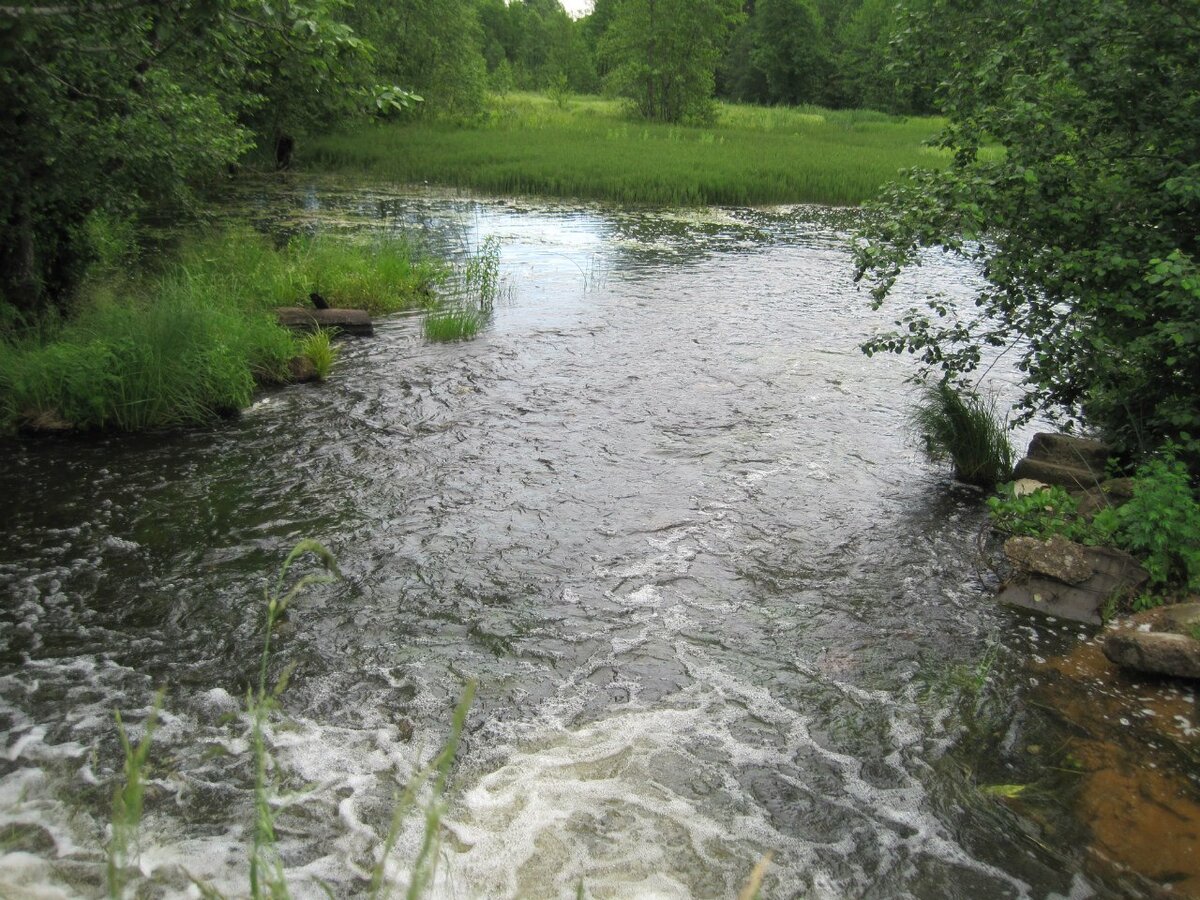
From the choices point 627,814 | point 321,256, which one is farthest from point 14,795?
point 321,256

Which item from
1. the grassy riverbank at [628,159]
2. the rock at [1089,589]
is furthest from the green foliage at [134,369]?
the grassy riverbank at [628,159]

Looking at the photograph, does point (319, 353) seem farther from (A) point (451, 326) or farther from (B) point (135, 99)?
(B) point (135, 99)

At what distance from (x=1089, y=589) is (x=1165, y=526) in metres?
0.59

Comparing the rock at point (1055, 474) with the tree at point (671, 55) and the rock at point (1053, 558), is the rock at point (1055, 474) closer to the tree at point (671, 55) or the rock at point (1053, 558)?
the rock at point (1053, 558)

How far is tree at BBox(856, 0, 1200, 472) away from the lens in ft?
20.9

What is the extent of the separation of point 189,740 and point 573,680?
1954 millimetres

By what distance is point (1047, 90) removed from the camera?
710cm

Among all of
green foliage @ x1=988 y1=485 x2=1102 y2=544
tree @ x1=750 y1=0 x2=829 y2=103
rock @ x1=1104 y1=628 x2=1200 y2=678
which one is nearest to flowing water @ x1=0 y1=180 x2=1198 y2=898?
rock @ x1=1104 y1=628 x2=1200 y2=678

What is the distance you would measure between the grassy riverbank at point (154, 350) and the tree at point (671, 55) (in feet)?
121

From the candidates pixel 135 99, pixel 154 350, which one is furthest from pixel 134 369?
pixel 135 99

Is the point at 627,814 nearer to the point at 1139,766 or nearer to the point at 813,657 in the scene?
the point at 813,657

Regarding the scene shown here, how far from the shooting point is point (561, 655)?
18.0 ft

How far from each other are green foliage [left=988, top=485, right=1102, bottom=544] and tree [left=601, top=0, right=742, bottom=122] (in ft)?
136

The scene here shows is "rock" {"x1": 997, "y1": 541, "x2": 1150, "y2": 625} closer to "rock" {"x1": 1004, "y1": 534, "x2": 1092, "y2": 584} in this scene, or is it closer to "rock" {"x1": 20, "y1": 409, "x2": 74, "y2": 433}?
"rock" {"x1": 1004, "y1": 534, "x2": 1092, "y2": 584}
